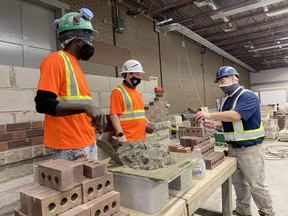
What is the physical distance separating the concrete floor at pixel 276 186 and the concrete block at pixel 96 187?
2339mm

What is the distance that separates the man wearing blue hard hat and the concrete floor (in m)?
0.78

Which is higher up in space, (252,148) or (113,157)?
(113,157)

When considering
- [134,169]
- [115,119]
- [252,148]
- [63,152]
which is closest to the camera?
[134,169]

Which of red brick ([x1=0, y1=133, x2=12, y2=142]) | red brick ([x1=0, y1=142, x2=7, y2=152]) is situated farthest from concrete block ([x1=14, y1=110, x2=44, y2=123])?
red brick ([x1=0, y1=142, x2=7, y2=152])

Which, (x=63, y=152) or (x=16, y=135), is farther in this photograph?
(x=16, y=135)

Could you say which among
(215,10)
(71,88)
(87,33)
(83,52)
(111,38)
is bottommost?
(71,88)

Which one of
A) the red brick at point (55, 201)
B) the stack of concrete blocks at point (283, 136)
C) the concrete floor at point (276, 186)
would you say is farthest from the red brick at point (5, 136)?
the stack of concrete blocks at point (283, 136)

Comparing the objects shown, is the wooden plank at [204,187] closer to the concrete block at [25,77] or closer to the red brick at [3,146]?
the red brick at [3,146]

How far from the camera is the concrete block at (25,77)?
107 inches

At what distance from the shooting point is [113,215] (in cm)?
116

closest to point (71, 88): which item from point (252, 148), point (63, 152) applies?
point (63, 152)

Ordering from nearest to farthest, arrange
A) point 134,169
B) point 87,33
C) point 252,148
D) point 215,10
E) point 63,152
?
point 134,169 → point 63,152 → point 87,33 → point 252,148 → point 215,10

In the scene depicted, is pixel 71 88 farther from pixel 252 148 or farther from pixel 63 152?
pixel 252 148

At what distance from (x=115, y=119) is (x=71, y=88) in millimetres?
1235
